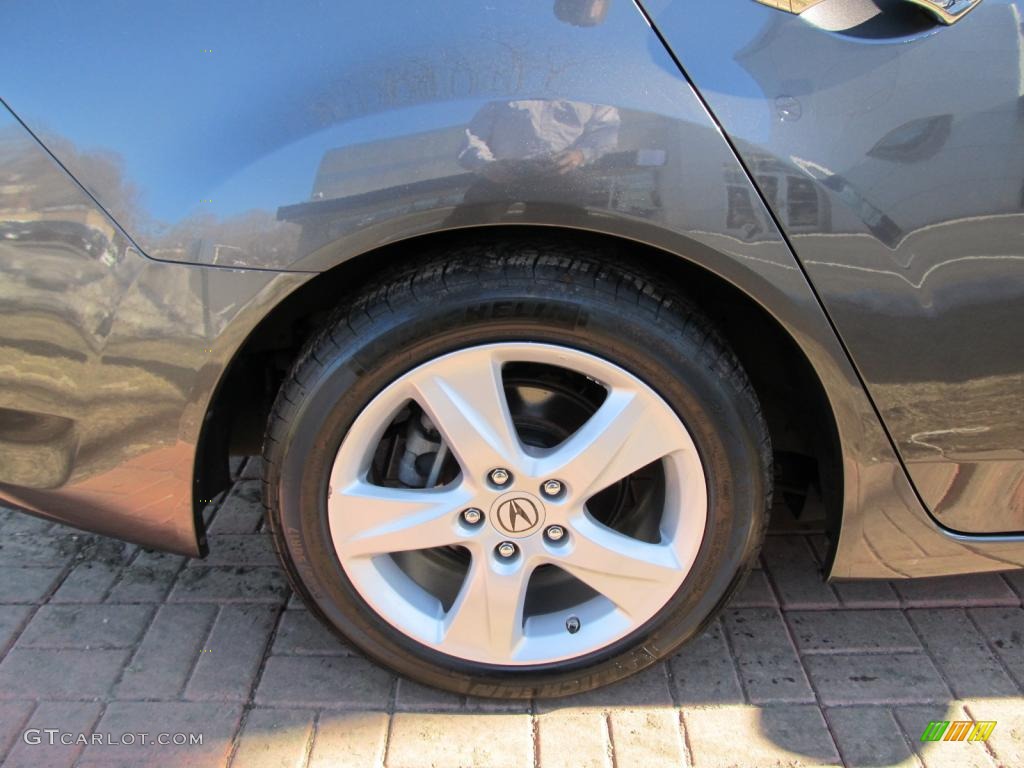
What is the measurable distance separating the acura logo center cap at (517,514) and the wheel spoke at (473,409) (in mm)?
75

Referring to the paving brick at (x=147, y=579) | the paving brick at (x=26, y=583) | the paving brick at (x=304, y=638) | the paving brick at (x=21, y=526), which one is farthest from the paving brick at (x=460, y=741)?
the paving brick at (x=21, y=526)

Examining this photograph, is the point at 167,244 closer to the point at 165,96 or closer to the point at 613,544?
the point at 165,96

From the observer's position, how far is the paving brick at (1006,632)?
202 centimetres

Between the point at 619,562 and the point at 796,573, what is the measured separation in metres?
0.76

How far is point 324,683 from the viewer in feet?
6.48

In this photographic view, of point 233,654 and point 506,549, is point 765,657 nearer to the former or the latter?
point 506,549

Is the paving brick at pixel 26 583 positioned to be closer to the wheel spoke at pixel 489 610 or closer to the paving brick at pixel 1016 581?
the wheel spoke at pixel 489 610

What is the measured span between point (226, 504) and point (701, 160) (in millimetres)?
1761

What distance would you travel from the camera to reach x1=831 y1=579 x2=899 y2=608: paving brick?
220 cm

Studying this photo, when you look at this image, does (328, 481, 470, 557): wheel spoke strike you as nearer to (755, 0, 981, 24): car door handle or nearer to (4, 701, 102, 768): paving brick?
(4, 701, 102, 768): paving brick

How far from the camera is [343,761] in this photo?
1.79 metres

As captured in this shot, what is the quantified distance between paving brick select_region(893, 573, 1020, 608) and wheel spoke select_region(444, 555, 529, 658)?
106cm

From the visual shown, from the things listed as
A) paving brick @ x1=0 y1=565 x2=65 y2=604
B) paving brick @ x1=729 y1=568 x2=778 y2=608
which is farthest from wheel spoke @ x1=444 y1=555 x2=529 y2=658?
paving brick @ x1=0 y1=565 x2=65 y2=604

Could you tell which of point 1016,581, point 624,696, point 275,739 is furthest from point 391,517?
point 1016,581
